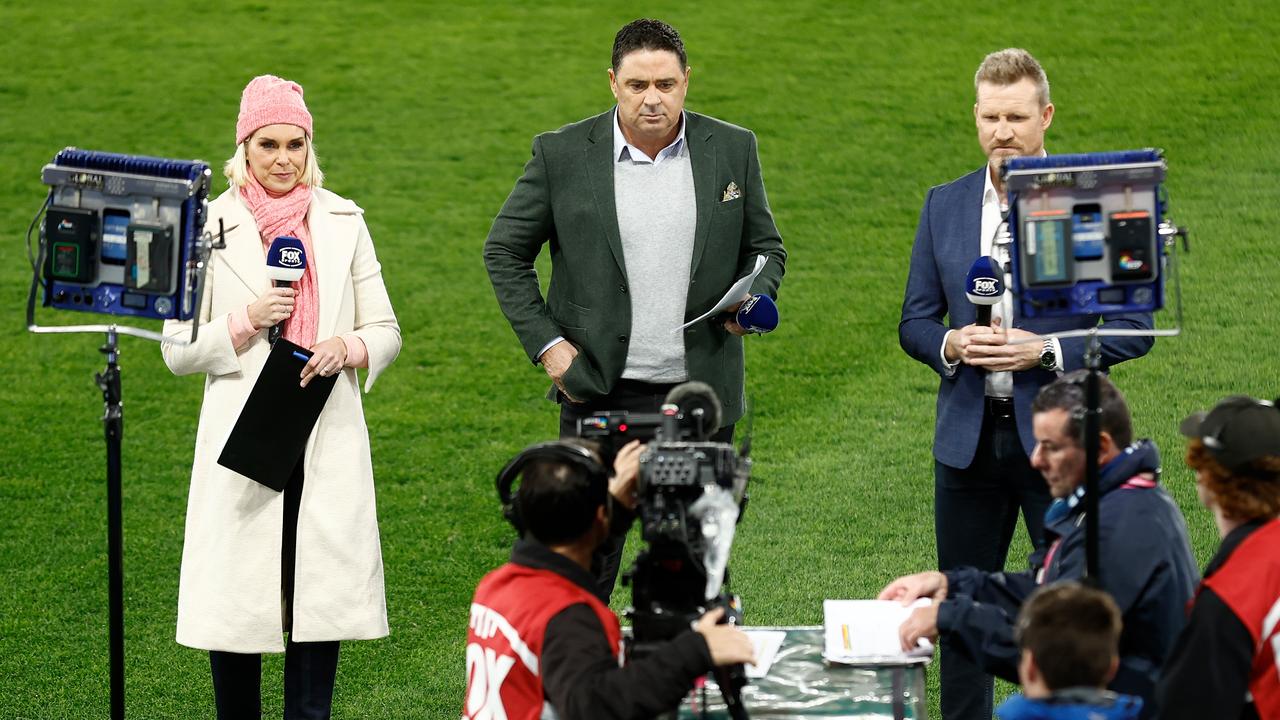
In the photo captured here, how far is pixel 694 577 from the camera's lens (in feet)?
10.8

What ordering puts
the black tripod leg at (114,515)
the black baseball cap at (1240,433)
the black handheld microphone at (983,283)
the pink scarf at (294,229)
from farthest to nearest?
the pink scarf at (294,229) → the black handheld microphone at (983,283) → the black tripod leg at (114,515) → the black baseball cap at (1240,433)

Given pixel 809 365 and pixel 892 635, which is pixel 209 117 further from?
pixel 892 635

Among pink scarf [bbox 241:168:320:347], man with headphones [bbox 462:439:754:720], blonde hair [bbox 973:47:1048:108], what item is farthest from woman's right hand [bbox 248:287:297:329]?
blonde hair [bbox 973:47:1048:108]

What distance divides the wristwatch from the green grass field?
5.95 ft

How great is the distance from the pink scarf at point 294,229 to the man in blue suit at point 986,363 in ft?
5.23

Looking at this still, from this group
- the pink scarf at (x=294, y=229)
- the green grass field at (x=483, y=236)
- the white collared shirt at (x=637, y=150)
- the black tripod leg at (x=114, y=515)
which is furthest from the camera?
the green grass field at (x=483, y=236)

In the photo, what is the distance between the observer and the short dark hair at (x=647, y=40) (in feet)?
14.5

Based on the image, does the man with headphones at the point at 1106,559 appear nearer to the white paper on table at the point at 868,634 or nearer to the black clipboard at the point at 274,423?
the white paper on table at the point at 868,634

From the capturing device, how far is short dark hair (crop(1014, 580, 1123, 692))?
2902mm

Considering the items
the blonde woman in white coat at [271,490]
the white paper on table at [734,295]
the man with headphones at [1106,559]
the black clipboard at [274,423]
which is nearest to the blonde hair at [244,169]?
the blonde woman in white coat at [271,490]

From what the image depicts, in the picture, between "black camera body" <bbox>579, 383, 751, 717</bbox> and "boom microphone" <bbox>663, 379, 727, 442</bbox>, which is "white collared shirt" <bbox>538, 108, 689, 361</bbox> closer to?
"boom microphone" <bbox>663, 379, 727, 442</bbox>

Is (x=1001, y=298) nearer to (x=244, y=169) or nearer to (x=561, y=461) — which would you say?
(x=561, y=461)

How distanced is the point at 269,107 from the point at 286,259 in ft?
1.41

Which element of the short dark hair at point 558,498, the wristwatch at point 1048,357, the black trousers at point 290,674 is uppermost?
the wristwatch at point 1048,357
